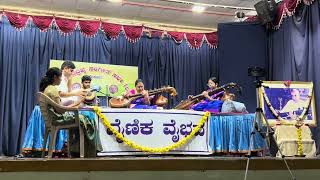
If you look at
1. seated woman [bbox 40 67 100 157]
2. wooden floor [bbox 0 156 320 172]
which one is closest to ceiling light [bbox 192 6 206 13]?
seated woman [bbox 40 67 100 157]

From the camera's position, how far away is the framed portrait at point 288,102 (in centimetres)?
532

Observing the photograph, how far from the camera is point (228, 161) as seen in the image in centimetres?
272

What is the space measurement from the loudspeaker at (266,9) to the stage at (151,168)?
428 centimetres

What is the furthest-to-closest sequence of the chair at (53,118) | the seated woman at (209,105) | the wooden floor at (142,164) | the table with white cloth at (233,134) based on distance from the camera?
the seated woman at (209,105), the table with white cloth at (233,134), the chair at (53,118), the wooden floor at (142,164)

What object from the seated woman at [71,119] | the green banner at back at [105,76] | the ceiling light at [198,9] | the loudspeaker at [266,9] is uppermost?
the ceiling light at [198,9]

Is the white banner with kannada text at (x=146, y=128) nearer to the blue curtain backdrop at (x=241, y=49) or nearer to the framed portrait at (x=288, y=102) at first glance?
the framed portrait at (x=288, y=102)

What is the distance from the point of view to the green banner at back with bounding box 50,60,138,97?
7359mm

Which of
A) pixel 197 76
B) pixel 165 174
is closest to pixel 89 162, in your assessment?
pixel 165 174

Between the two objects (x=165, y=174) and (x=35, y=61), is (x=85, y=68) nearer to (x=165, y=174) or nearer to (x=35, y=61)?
(x=35, y=61)

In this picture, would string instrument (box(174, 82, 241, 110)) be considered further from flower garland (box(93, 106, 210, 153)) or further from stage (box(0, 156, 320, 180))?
stage (box(0, 156, 320, 180))

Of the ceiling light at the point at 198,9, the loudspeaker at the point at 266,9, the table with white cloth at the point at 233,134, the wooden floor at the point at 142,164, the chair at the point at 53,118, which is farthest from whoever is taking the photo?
the ceiling light at the point at 198,9

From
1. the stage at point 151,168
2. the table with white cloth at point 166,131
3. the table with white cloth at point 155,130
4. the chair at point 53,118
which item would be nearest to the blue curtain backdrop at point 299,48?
the table with white cloth at point 166,131

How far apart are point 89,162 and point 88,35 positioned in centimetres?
548

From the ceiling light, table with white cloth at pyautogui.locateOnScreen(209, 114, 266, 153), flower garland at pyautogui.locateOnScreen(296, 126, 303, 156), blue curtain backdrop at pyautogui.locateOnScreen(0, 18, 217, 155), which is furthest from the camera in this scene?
the ceiling light
